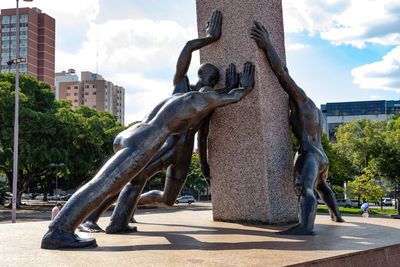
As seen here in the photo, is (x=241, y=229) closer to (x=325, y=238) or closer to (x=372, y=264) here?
(x=325, y=238)

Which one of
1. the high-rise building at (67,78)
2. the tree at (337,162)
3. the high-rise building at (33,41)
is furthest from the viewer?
the high-rise building at (67,78)

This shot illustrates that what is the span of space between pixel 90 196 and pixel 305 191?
3.15m

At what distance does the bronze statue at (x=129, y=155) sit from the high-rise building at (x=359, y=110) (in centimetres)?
8137

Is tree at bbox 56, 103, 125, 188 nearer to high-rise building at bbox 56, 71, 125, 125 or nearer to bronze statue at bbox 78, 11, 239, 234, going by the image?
bronze statue at bbox 78, 11, 239, 234

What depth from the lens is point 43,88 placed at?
35.6 meters

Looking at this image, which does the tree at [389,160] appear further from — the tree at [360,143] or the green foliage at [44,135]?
the green foliage at [44,135]

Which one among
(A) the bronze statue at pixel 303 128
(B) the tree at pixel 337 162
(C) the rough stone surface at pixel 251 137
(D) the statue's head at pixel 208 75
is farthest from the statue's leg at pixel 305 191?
(B) the tree at pixel 337 162

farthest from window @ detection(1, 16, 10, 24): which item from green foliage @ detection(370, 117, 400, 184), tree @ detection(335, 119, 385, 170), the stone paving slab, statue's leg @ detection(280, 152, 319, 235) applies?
statue's leg @ detection(280, 152, 319, 235)

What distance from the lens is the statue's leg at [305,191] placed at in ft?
19.5

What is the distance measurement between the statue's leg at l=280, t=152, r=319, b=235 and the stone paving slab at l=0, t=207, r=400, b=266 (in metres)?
0.24

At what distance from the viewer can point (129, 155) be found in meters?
5.36

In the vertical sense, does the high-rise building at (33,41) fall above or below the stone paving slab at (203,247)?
above

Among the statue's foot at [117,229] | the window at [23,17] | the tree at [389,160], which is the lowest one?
the statue's foot at [117,229]

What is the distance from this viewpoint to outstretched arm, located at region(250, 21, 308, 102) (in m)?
7.27
